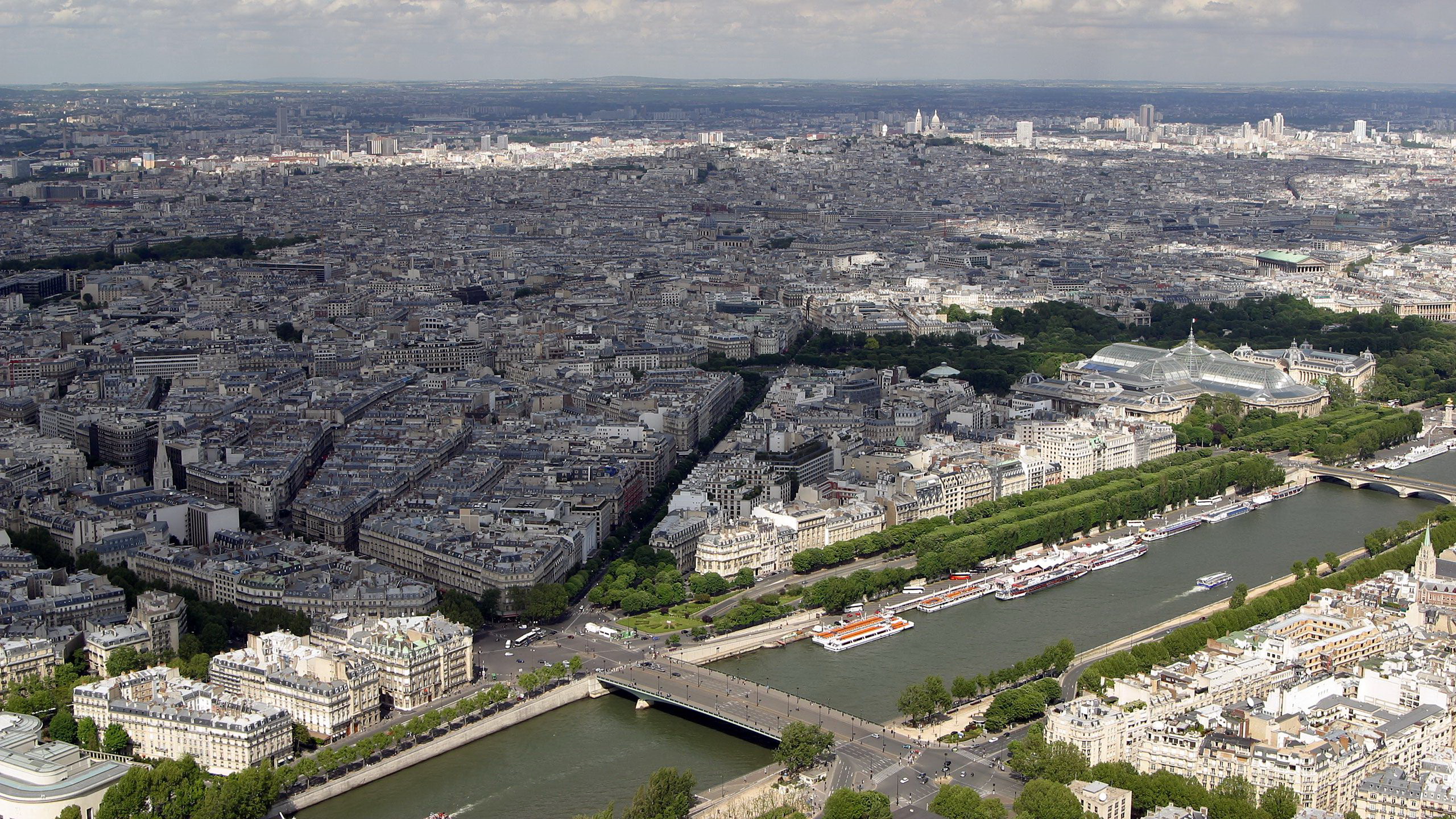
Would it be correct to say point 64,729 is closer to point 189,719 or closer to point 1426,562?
point 189,719

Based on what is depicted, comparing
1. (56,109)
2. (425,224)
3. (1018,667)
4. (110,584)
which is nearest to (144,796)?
(110,584)

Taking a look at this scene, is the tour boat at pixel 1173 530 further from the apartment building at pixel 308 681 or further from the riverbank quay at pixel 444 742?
the apartment building at pixel 308 681

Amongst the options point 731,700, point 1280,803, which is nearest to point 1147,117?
point 731,700

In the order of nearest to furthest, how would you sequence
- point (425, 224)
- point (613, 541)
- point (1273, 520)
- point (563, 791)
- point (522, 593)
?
point (563, 791)
point (522, 593)
point (613, 541)
point (1273, 520)
point (425, 224)

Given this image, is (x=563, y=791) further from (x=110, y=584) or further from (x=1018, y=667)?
(x=110, y=584)

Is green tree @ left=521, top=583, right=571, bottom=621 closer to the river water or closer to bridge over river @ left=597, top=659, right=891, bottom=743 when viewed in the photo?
bridge over river @ left=597, top=659, right=891, bottom=743
